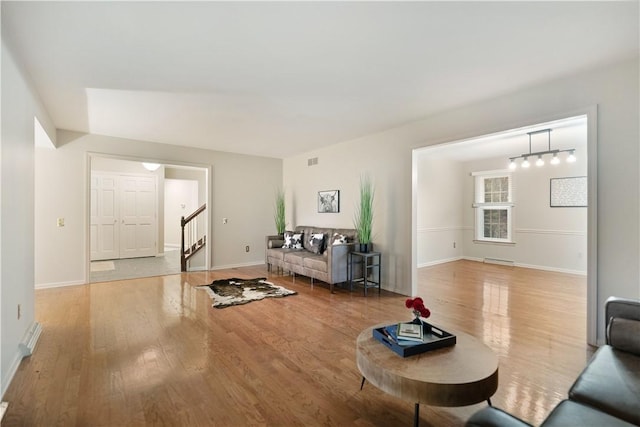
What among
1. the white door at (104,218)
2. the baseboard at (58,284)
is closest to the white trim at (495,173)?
the baseboard at (58,284)

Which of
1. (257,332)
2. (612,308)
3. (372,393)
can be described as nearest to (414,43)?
(612,308)

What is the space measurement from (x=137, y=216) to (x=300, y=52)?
7198mm

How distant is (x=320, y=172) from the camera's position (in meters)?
6.07

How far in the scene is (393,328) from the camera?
1940 millimetres

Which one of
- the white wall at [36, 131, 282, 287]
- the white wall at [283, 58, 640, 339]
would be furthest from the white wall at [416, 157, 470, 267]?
the white wall at [36, 131, 282, 287]

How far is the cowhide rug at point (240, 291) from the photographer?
3.98 meters

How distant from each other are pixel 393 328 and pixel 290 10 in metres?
Result: 2.19

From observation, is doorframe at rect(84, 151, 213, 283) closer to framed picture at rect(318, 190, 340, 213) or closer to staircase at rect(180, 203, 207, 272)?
staircase at rect(180, 203, 207, 272)

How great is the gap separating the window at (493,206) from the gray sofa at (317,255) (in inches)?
160

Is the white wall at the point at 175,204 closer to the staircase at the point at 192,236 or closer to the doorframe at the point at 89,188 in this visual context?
the staircase at the point at 192,236

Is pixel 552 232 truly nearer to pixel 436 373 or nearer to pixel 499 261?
pixel 499 261

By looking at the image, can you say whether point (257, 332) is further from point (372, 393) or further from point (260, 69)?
point (260, 69)

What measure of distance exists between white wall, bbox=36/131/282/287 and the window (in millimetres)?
5019

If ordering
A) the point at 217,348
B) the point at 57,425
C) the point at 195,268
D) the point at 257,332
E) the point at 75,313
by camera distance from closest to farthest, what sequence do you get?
the point at 57,425 < the point at 217,348 < the point at 257,332 < the point at 75,313 < the point at 195,268
